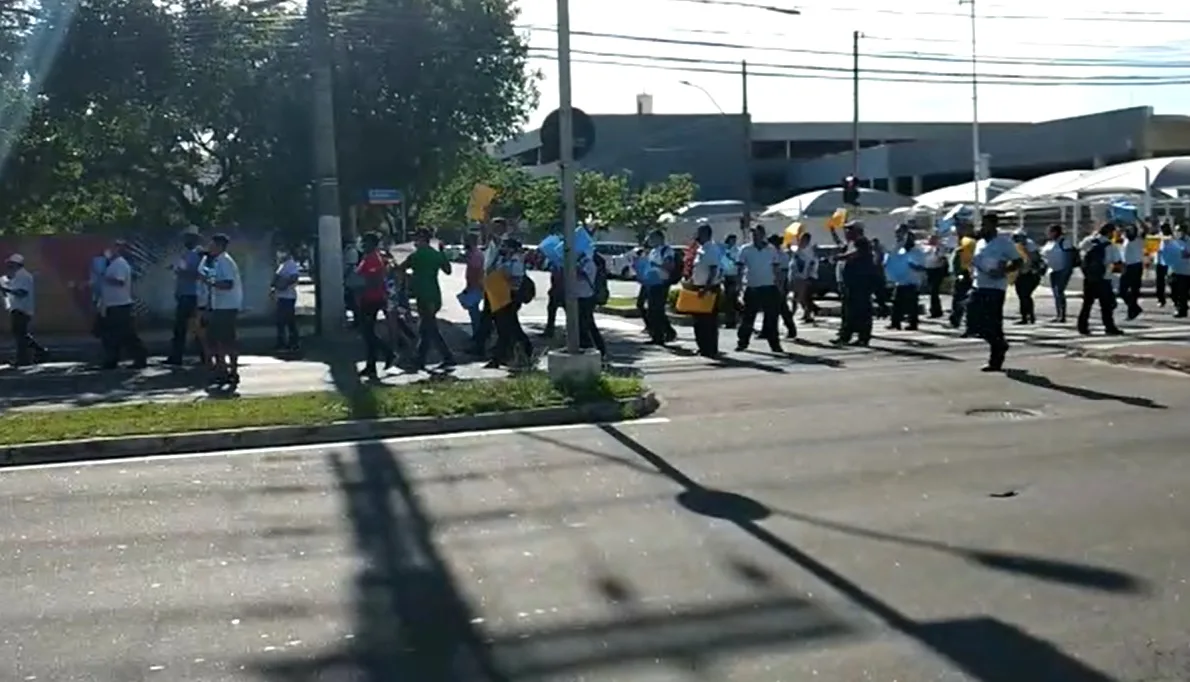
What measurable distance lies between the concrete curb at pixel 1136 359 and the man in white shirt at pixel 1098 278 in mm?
3121

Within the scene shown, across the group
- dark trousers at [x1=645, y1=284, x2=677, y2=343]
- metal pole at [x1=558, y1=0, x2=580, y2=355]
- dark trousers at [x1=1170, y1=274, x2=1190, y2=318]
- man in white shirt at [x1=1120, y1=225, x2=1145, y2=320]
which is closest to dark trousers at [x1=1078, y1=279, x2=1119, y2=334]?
man in white shirt at [x1=1120, y1=225, x2=1145, y2=320]

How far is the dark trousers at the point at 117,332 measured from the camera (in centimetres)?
1892

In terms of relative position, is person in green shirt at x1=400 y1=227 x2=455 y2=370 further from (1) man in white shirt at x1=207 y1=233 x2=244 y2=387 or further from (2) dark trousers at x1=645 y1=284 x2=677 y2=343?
(2) dark trousers at x1=645 y1=284 x2=677 y2=343

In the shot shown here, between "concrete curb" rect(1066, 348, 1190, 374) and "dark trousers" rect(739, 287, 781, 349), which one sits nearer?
"concrete curb" rect(1066, 348, 1190, 374)

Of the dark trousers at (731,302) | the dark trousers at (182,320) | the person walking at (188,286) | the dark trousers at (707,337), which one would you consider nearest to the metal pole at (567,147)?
the dark trousers at (707,337)

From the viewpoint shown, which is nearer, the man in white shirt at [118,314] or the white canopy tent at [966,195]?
the man in white shirt at [118,314]

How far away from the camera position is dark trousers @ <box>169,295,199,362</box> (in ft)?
61.0

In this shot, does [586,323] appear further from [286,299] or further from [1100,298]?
[1100,298]

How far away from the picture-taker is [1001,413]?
12414 mm

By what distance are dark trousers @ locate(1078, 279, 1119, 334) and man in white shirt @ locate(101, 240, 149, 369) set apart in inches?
510

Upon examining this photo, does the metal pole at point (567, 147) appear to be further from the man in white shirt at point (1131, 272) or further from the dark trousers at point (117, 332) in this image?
the man in white shirt at point (1131, 272)

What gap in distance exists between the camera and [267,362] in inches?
782

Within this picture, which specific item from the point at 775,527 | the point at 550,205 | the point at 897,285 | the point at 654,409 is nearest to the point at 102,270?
the point at 654,409

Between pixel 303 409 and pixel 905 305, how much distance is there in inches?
493
